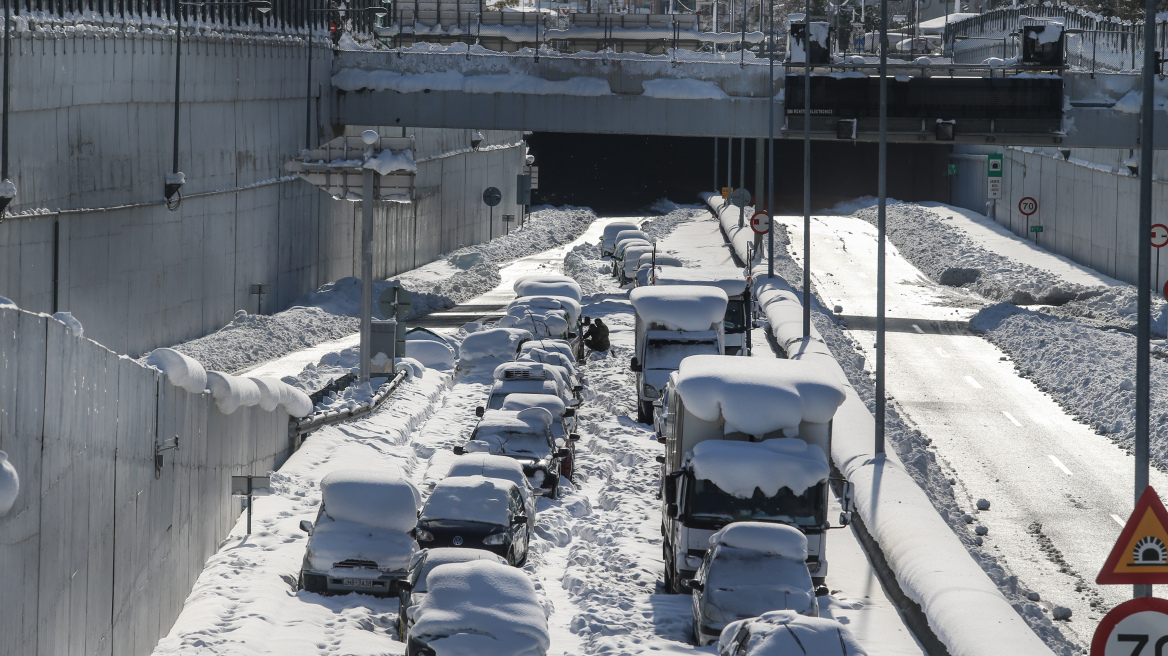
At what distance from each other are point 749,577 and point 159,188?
22616mm

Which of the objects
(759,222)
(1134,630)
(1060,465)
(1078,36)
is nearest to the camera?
(1134,630)

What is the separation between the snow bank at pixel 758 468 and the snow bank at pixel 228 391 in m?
6.33

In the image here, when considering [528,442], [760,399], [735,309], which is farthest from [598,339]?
[760,399]

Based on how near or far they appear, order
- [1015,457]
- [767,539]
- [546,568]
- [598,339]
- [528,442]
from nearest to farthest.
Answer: [767,539]
[546,568]
[528,442]
[1015,457]
[598,339]

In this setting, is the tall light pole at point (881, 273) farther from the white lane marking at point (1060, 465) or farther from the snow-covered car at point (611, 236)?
the snow-covered car at point (611, 236)

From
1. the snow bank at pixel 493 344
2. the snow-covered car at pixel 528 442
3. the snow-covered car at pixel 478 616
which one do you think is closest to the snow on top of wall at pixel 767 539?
the snow-covered car at pixel 478 616

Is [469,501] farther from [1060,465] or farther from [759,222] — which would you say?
[759,222]

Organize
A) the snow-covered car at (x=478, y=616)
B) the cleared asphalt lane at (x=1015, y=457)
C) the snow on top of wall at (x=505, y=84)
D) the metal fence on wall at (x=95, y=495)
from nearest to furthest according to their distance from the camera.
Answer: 1. the metal fence on wall at (x=95, y=495)
2. the snow-covered car at (x=478, y=616)
3. the cleared asphalt lane at (x=1015, y=457)
4. the snow on top of wall at (x=505, y=84)

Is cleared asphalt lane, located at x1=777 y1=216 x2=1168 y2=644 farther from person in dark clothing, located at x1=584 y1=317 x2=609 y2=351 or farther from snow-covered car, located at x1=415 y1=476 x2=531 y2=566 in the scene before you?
person in dark clothing, located at x1=584 y1=317 x2=609 y2=351

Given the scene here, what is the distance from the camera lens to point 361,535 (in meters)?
16.3

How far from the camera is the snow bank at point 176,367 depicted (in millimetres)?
14914

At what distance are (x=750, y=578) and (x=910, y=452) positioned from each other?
412 inches

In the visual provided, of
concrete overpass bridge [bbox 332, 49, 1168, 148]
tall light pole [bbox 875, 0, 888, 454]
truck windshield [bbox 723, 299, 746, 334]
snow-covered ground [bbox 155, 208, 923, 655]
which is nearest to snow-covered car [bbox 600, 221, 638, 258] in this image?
concrete overpass bridge [bbox 332, 49, 1168, 148]

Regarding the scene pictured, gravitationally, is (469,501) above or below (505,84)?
below
